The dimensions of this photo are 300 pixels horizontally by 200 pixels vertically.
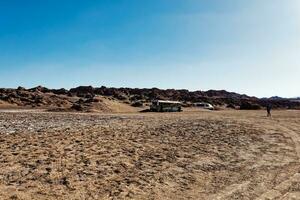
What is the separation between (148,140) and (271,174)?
8641mm

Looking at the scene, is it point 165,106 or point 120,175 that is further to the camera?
point 165,106

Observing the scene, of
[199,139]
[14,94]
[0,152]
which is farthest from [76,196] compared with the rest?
[14,94]

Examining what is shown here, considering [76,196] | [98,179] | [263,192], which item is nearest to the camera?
[76,196]

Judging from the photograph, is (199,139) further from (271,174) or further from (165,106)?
(165,106)

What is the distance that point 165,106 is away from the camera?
257ft

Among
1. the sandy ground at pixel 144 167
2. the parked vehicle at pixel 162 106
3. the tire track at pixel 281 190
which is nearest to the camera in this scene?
the tire track at pixel 281 190

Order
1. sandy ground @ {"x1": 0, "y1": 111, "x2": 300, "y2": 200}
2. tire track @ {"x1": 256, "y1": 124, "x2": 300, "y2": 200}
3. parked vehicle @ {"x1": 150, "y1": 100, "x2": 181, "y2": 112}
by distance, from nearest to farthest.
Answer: tire track @ {"x1": 256, "y1": 124, "x2": 300, "y2": 200} < sandy ground @ {"x1": 0, "y1": 111, "x2": 300, "y2": 200} < parked vehicle @ {"x1": 150, "y1": 100, "x2": 181, "y2": 112}

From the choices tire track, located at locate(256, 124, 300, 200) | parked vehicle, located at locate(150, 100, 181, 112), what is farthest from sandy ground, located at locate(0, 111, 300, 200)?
parked vehicle, located at locate(150, 100, 181, 112)

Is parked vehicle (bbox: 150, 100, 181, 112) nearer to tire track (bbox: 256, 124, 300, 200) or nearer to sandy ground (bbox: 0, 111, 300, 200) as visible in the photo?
sandy ground (bbox: 0, 111, 300, 200)

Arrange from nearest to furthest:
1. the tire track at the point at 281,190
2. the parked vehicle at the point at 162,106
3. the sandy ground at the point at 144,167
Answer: the tire track at the point at 281,190 → the sandy ground at the point at 144,167 → the parked vehicle at the point at 162,106

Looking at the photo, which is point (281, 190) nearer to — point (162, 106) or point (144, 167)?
point (144, 167)

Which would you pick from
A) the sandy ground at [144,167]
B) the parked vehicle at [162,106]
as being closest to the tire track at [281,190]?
the sandy ground at [144,167]

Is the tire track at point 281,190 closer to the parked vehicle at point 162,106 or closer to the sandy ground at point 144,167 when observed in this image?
the sandy ground at point 144,167

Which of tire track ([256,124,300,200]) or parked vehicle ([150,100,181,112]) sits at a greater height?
parked vehicle ([150,100,181,112])
